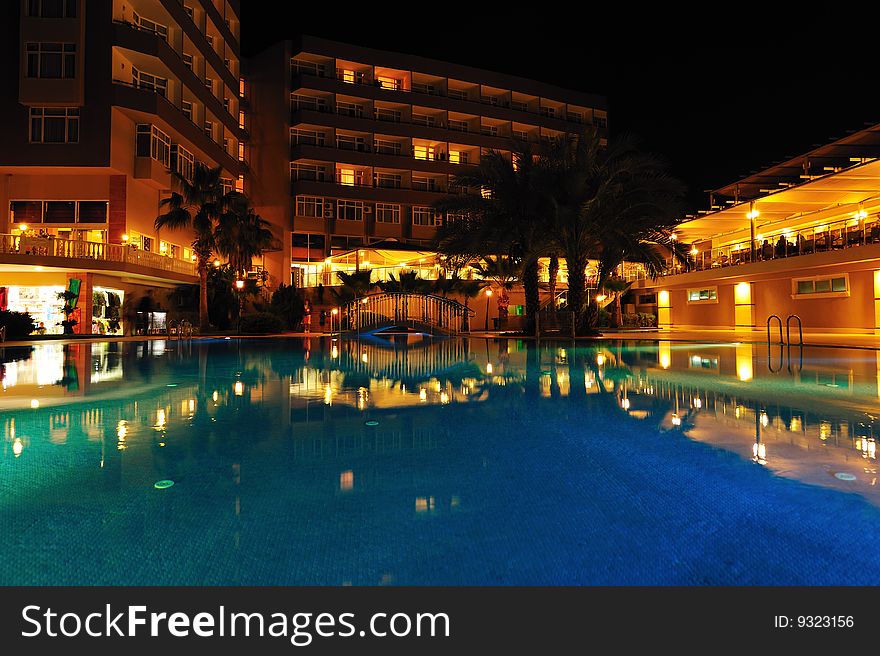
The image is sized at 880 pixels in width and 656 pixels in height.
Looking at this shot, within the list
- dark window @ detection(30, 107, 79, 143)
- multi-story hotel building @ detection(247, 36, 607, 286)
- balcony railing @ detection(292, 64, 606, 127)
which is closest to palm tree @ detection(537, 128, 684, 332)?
multi-story hotel building @ detection(247, 36, 607, 286)

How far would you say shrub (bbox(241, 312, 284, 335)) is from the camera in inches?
1234

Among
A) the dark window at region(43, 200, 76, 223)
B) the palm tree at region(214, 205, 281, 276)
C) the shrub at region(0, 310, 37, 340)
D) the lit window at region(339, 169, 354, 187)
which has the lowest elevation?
the shrub at region(0, 310, 37, 340)

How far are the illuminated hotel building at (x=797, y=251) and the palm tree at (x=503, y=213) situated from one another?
40.2 feet

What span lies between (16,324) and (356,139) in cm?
3352

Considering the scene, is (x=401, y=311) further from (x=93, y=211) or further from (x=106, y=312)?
(x=93, y=211)

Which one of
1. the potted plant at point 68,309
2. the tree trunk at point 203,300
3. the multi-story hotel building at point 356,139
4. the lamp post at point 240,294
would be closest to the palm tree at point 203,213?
the tree trunk at point 203,300

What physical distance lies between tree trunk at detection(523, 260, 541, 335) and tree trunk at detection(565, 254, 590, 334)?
1.60 m

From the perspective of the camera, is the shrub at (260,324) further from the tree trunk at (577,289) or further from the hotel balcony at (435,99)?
the hotel balcony at (435,99)

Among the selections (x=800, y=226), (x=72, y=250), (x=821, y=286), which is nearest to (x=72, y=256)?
(x=72, y=250)

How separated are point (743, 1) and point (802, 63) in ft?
46.6

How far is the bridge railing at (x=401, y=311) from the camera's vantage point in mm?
31609

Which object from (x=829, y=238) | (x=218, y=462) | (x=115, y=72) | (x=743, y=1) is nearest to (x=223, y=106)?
(x=115, y=72)

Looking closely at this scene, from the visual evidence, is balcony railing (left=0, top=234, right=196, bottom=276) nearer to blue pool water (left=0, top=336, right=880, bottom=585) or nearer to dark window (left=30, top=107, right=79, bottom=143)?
dark window (left=30, top=107, right=79, bottom=143)

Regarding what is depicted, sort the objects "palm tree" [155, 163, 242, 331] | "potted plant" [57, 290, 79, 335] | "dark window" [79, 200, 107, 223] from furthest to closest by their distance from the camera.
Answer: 1. "dark window" [79, 200, 107, 223]
2. "palm tree" [155, 163, 242, 331]
3. "potted plant" [57, 290, 79, 335]
